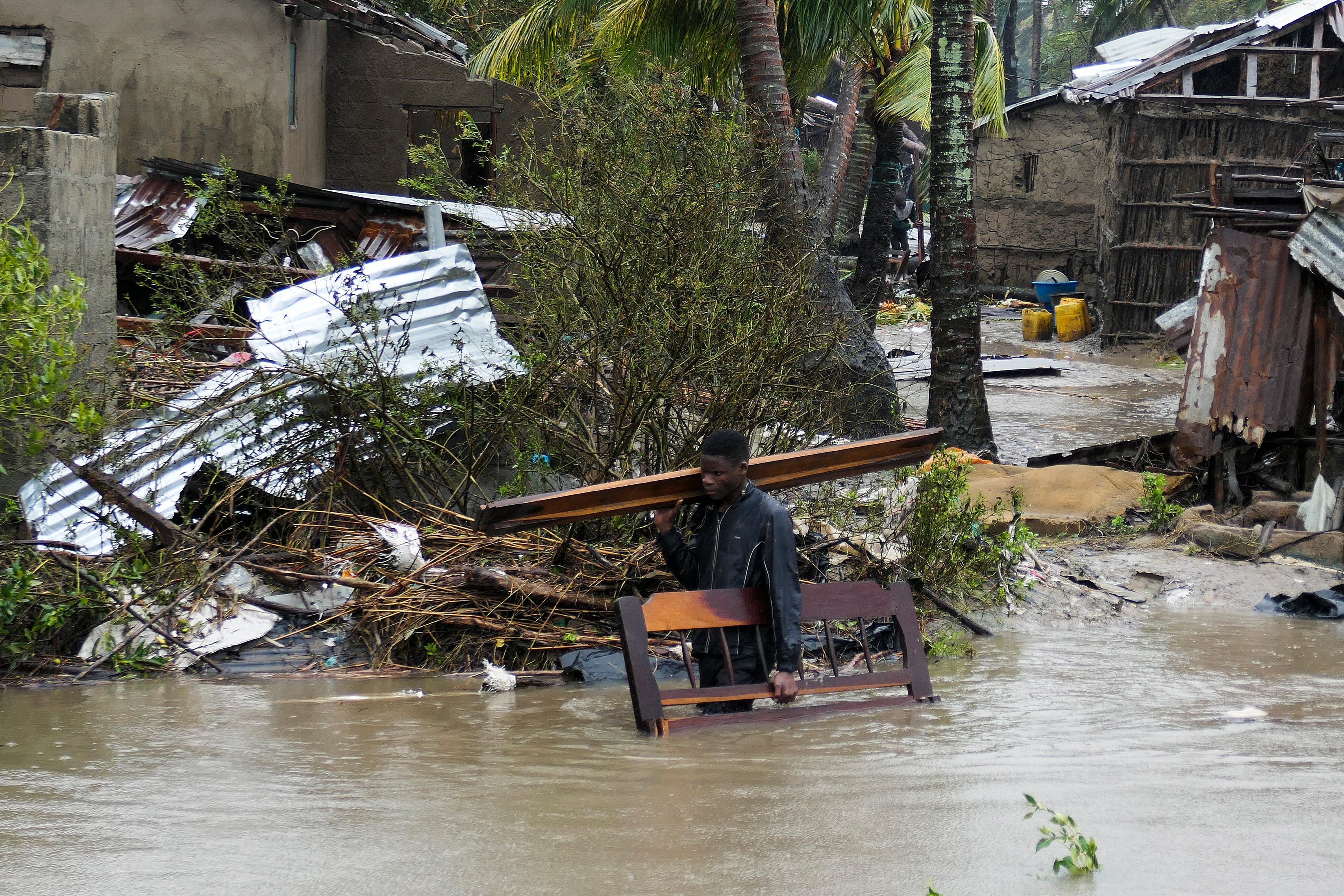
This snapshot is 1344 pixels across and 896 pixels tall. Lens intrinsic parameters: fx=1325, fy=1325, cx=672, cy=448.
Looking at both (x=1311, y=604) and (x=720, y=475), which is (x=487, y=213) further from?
(x=1311, y=604)

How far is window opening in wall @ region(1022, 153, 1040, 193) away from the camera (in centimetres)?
2400

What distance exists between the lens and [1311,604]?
26.1ft

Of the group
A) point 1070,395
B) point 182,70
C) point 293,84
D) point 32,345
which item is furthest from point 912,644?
point 293,84

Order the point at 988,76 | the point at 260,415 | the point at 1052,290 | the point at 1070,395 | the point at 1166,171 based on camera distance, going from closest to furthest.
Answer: the point at 260,415, the point at 988,76, the point at 1070,395, the point at 1166,171, the point at 1052,290

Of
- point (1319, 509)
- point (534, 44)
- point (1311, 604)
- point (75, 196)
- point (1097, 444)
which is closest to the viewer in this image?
point (75, 196)

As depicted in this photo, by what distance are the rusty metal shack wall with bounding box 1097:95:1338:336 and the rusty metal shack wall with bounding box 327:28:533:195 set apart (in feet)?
31.2

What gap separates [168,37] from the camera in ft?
44.9

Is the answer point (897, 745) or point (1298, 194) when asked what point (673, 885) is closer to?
point (897, 745)

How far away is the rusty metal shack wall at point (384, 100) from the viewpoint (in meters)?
16.0

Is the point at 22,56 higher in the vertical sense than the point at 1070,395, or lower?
higher

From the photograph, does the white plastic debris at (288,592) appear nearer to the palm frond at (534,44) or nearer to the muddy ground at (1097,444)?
the muddy ground at (1097,444)

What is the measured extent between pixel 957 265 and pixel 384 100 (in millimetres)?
8081

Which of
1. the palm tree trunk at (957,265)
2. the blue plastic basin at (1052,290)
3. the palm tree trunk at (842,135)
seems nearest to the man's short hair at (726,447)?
the palm tree trunk at (957,265)

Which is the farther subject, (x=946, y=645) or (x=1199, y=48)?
(x=1199, y=48)
